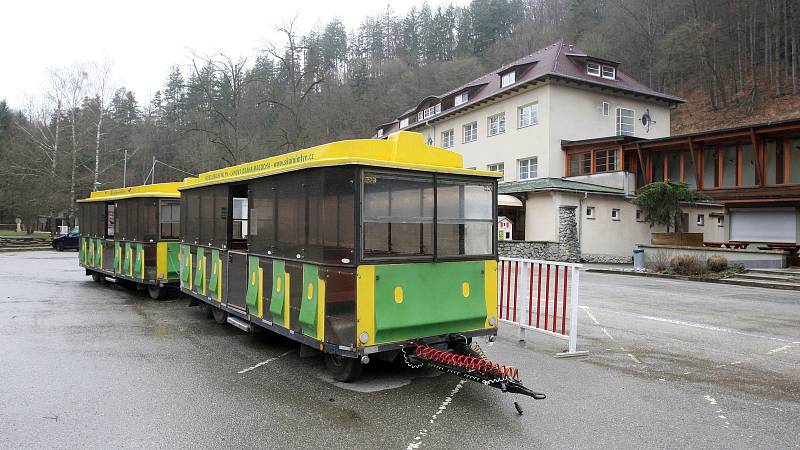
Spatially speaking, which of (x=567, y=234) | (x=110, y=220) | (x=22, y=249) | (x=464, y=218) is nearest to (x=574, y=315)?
(x=464, y=218)

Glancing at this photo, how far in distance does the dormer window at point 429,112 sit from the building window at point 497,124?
7.60 meters

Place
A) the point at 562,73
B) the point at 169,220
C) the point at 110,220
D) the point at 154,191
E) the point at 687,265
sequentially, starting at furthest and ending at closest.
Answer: the point at 562,73
the point at 687,265
the point at 110,220
the point at 154,191
the point at 169,220

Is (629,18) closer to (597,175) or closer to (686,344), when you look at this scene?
(597,175)

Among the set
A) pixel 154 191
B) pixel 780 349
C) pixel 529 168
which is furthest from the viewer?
pixel 529 168

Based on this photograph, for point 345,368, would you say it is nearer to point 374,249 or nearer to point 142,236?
point 374,249

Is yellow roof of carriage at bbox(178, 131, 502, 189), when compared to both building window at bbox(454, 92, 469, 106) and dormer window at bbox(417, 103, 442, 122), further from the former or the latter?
dormer window at bbox(417, 103, 442, 122)

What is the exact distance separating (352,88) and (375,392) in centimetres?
5823

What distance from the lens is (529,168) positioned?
33750mm

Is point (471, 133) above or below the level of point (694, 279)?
above

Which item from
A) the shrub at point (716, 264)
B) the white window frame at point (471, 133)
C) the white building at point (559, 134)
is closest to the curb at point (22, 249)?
the white window frame at point (471, 133)

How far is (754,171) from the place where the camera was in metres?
29.6

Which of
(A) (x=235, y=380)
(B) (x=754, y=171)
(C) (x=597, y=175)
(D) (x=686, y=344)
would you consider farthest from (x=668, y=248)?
(A) (x=235, y=380)

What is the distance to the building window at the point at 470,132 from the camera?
128 feet

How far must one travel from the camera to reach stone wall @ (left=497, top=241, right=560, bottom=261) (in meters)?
25.5
